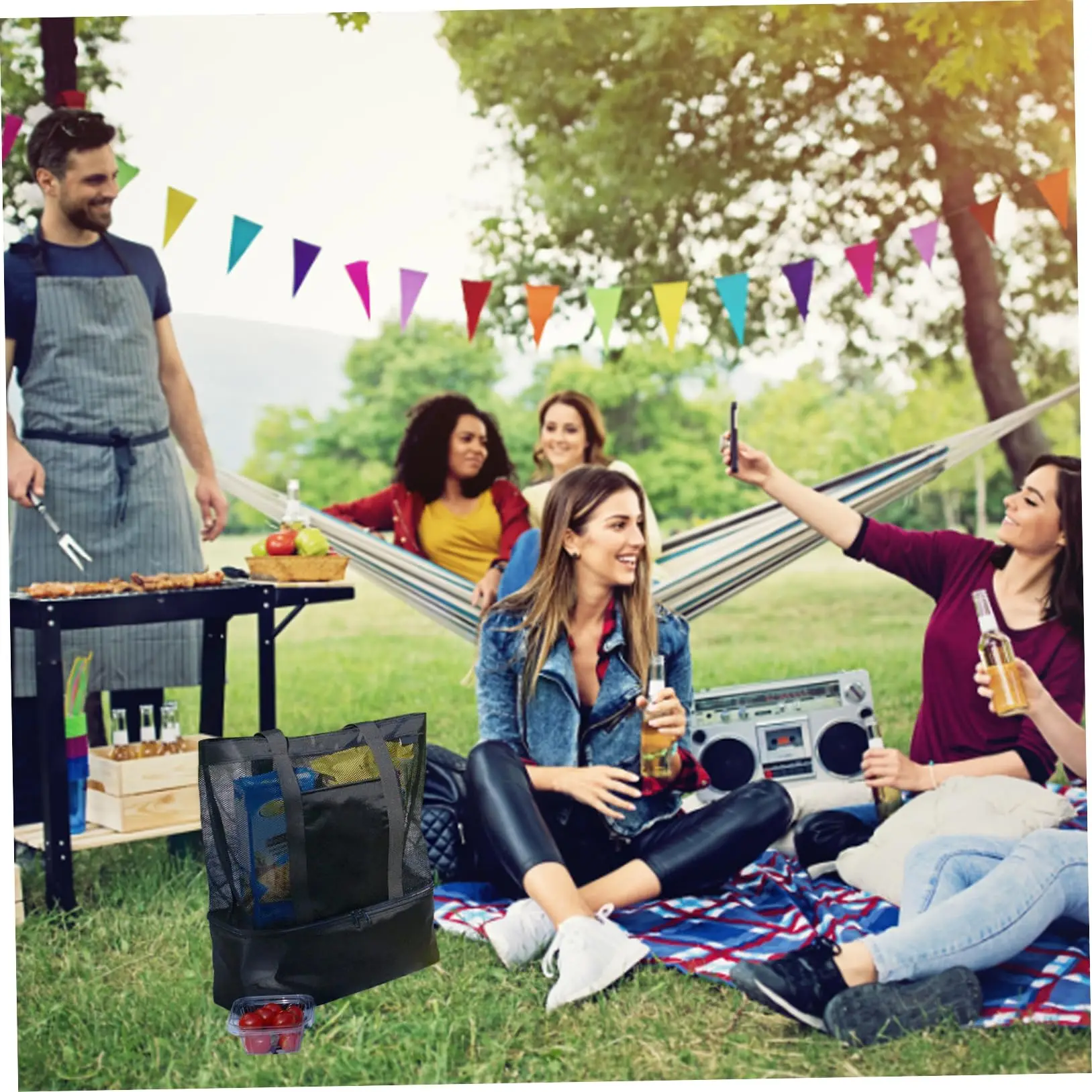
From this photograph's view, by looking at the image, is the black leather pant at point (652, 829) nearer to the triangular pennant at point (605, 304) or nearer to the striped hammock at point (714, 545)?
the striped hammock at point (714, 545)

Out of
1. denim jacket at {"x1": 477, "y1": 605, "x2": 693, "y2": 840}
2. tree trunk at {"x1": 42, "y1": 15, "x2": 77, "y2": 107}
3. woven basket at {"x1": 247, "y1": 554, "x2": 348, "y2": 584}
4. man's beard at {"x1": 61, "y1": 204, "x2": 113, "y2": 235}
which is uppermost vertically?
tree trunk at {"x1": 42, "y1": 15, "x2": 77, "y2": 107}

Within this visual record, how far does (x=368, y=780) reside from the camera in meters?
2.22

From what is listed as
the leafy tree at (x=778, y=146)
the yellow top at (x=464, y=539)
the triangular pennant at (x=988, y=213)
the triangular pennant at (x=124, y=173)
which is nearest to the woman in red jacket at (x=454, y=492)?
the yellow top at (x=464, y=539)

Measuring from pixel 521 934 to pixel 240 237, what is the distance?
75.1 inches

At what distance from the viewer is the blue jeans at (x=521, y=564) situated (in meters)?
3.11

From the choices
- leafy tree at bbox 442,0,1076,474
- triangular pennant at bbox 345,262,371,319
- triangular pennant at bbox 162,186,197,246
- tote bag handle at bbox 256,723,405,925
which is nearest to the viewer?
tote bag handle at bbox 256,723,405,925

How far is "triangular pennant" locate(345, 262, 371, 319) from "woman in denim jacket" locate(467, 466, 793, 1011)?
96cm

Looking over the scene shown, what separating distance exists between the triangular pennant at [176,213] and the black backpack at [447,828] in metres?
1.50

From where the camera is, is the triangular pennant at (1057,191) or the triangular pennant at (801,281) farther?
the triangular pennant at (801,281)

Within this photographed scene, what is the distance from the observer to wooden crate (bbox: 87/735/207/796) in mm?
2783

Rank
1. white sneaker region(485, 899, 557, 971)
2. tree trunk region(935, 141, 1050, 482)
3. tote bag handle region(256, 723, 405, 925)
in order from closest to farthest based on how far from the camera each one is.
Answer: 1. tote bag handle region(256, 723, 405, 925)
2. white sneaker region(485, 899, 557, 971)
3. tree trunk region(935, 141, 1050, 482)

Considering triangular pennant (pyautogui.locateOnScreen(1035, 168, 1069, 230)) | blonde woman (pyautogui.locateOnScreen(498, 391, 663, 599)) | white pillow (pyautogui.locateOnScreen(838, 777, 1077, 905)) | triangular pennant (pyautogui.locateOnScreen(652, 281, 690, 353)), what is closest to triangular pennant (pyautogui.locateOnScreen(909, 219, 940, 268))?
triangular pennant (pyautogui.locateOnScreen(1035, 168, 1069, 230))

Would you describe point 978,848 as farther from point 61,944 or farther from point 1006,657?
point 61,944

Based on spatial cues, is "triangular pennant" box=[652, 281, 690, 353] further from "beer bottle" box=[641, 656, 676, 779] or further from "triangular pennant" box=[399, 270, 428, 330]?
"beer bottle" box=[641, 656, 676, 779]
